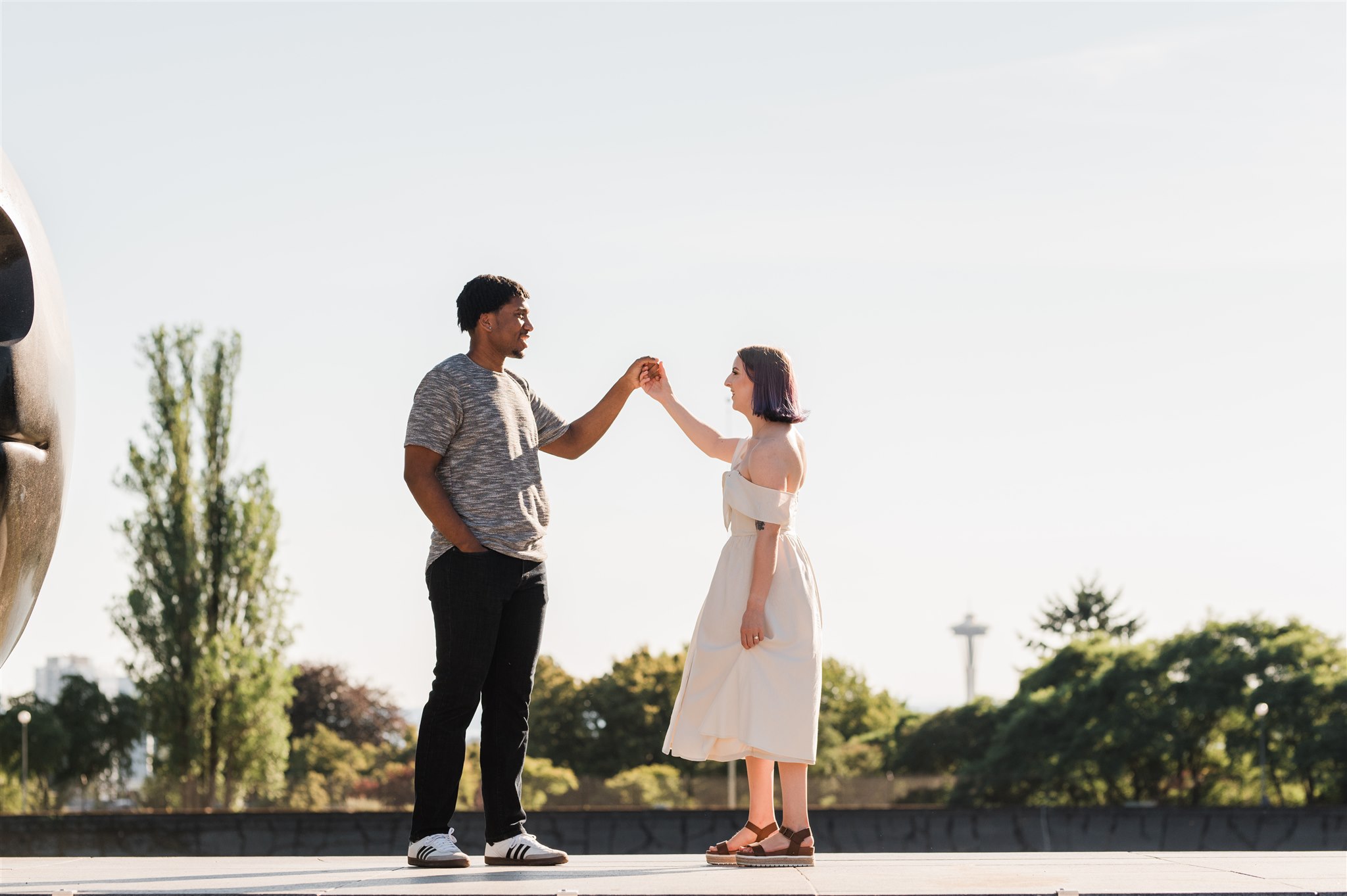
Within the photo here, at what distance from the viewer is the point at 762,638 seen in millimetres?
5797

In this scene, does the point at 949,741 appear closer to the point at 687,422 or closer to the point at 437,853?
the point at 687,422

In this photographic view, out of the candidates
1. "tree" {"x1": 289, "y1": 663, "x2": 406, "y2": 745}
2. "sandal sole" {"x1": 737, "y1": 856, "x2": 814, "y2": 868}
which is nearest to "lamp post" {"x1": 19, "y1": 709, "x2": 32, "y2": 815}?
"tree" {"x1": 289, "y1": 663, "x2": 406, "y2": 745}

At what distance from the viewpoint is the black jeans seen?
538 centimetres

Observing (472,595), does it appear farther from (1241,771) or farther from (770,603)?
(1241,771)

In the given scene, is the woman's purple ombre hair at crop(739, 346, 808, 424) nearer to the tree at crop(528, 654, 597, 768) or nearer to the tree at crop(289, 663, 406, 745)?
the tree at crop(528, 654, 597, 768)

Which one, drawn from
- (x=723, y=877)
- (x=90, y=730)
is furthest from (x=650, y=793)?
(x=90, y=730)

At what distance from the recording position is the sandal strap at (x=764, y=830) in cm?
571

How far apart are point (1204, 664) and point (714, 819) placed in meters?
22.4

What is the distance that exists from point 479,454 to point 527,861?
4.84 ft

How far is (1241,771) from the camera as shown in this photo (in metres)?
36.5

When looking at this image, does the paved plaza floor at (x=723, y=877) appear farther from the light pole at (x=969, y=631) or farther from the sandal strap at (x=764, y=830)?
the light pole at (x=969, y=631)

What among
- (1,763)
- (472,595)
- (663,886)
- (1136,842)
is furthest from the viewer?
(1,763)

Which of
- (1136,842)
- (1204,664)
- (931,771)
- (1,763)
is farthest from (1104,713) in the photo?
(1,763)

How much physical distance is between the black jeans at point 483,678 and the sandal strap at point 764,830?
2.95 ft
